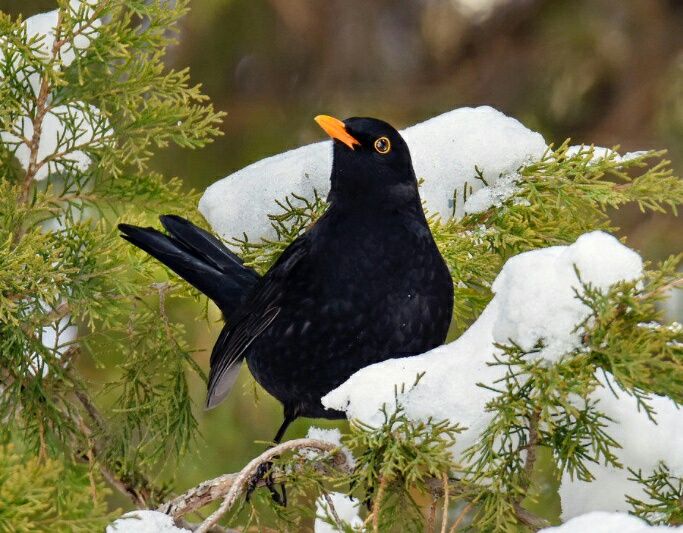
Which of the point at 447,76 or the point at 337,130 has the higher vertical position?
the point at 447,76

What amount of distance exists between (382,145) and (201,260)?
642 millimetres

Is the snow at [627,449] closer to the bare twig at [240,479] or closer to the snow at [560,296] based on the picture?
the snow at [560,296]

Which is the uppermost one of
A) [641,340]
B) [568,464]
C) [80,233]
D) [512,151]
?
[512,151]

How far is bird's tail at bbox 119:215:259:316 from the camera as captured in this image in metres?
2.83

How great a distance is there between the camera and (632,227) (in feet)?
15.0

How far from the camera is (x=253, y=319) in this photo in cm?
267

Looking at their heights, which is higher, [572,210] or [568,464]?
[572,210]

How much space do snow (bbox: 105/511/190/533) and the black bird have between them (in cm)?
60

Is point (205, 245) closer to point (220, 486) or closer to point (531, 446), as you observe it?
point (220, 486)

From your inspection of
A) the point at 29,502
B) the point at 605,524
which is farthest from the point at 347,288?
the point at 605,524

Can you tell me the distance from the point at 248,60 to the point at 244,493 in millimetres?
2754

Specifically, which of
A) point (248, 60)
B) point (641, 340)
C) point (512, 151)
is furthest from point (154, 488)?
point (248, 60)

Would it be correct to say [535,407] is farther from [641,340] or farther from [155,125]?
[155,125]

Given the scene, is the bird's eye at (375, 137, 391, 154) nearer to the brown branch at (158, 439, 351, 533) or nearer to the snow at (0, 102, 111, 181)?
the snow at (0, 102, 111, 181)
